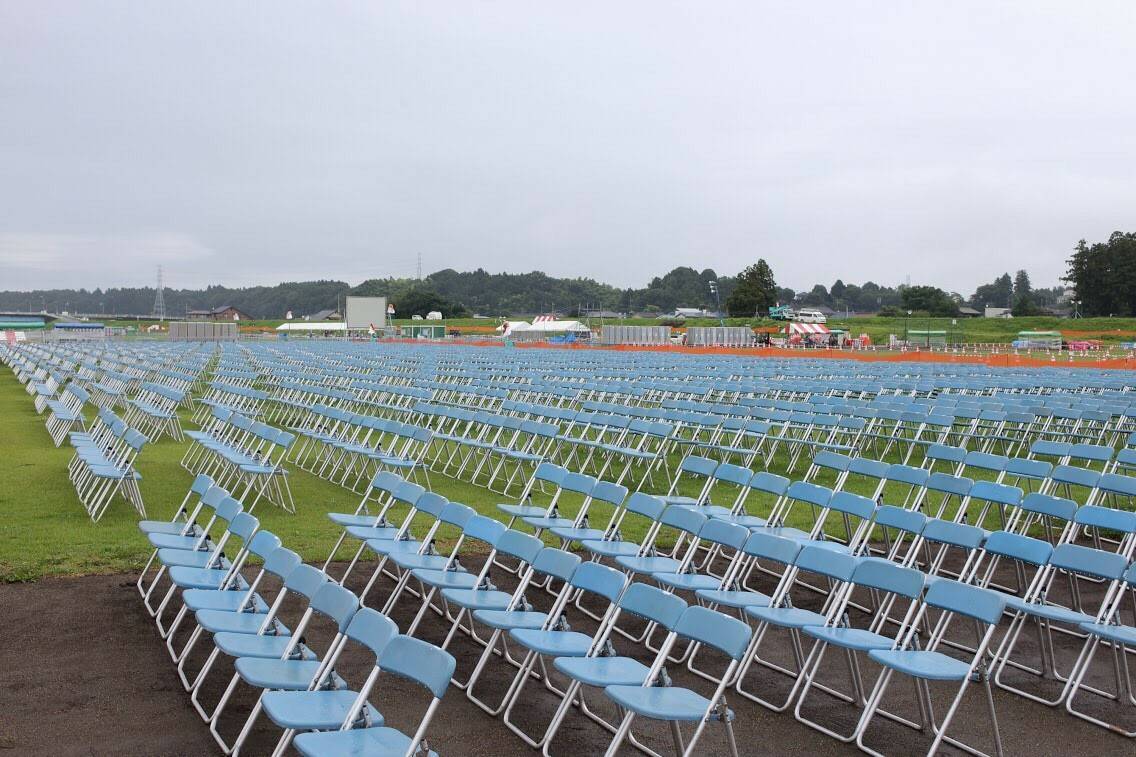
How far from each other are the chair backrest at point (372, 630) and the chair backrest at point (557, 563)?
1.27m

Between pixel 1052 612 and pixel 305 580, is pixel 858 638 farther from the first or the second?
pixel 305 580

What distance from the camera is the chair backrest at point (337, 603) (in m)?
4.39

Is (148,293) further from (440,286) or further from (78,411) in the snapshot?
(78,411)

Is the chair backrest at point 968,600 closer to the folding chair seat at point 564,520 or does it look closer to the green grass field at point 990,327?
the folding chair seat at point 564,520

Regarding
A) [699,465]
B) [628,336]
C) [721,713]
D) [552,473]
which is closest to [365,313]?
[628,336]

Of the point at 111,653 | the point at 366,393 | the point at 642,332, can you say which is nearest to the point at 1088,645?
the point at 111,653

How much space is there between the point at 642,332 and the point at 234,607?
47.7 m

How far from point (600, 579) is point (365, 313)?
218ft

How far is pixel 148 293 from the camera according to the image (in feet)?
577

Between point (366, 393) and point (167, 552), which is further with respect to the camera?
point (366, 393)

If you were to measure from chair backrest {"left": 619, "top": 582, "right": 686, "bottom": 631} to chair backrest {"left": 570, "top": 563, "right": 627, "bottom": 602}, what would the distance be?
3.2 inches

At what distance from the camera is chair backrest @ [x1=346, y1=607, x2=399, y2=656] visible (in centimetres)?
414

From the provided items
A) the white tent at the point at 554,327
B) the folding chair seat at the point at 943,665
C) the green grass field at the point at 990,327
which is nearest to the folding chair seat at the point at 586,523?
the folding chair seat at the point at 943,665

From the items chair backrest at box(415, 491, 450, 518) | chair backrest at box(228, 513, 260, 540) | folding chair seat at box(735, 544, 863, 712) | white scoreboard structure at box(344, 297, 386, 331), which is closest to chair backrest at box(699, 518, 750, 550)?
folding chair seat at box(735, 544, 863, 712)
